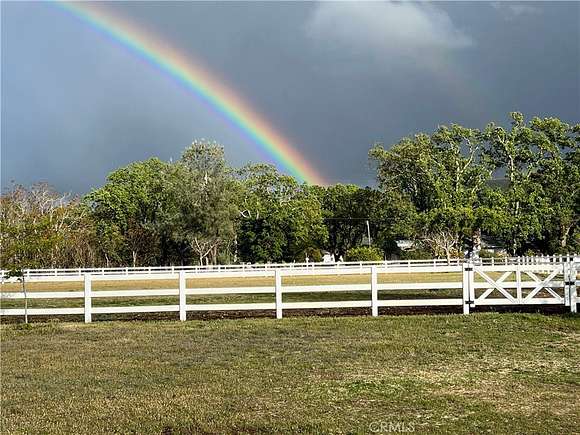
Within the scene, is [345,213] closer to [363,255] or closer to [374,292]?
[363,255]

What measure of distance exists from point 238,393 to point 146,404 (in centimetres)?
113

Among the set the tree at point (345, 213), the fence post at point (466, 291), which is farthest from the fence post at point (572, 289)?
the tree at point (345, 213)

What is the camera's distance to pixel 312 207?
254ft

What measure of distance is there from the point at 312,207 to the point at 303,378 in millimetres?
68826

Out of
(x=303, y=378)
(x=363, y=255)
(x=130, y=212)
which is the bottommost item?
(x=303, y=378)

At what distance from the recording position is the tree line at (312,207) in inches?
2435

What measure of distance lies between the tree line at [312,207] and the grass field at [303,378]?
146 ft

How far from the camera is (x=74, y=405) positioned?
24.3ft

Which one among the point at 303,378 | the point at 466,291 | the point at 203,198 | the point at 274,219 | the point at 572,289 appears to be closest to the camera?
the point at 303,378

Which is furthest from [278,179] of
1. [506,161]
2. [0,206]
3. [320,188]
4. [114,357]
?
[114,357]

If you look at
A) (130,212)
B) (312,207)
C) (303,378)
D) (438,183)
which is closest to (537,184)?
(438,183)

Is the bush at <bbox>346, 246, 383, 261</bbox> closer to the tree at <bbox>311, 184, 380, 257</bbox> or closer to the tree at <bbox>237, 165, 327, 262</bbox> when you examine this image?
the tree at <bbox>237, 165, 327, 262</bbox>

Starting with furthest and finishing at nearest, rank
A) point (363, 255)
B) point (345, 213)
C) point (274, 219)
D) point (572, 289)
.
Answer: point (345, 213) < point (274, 219) < point (363, 255) < point (572, 289)

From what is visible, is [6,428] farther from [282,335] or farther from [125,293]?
[125,293]
